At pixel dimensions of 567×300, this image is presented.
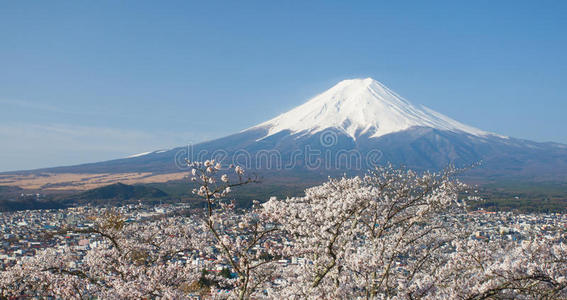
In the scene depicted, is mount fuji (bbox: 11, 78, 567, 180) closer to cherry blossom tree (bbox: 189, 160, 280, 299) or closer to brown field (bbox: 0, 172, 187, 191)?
brown field (bbox: 0, 172, 187, 191)

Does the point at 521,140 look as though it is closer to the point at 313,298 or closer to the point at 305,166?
the point at 305,166

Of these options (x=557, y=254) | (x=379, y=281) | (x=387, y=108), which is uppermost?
(x=387, y=108)

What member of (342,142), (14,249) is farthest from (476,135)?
(14,249)

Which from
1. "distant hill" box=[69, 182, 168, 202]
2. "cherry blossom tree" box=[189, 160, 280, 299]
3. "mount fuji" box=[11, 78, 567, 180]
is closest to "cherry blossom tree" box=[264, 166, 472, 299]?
"cherry blossom tree" box=[189, 160, 280, 299]

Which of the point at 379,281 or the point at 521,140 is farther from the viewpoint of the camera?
the point at 521,140

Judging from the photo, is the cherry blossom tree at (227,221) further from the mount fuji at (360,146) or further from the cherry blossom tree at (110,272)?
the mount fuji at (360,146)

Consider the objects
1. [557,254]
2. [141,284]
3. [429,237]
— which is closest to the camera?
[557,254]

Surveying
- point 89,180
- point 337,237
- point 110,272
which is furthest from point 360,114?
point 337,237
